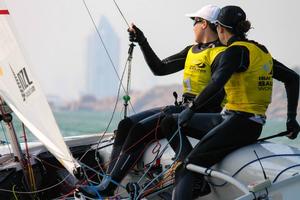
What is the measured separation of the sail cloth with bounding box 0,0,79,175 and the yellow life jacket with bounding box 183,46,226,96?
2.39ft

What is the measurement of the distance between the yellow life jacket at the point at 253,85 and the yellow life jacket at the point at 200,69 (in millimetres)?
463

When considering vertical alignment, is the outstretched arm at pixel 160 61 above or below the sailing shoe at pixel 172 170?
above

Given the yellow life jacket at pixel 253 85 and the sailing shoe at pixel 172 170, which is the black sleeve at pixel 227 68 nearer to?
the yellow life jacket at pixel 253 85

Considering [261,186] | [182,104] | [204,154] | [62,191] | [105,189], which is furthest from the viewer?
[62,191]

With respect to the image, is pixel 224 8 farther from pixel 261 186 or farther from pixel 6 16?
pixel 6 16

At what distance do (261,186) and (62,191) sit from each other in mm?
1510

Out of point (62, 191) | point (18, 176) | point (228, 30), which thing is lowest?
point (62, 191)

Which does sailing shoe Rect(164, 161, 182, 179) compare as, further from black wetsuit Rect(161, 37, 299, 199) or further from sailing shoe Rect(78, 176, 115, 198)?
sailing shoe Rect(78, 176, 115, 198)

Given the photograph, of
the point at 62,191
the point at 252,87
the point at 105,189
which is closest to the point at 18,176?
the point at 62,191

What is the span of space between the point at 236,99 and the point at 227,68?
0.21m

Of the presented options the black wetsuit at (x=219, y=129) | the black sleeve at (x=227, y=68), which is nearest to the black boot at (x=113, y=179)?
the black wetsuit at (x=219, y=129)

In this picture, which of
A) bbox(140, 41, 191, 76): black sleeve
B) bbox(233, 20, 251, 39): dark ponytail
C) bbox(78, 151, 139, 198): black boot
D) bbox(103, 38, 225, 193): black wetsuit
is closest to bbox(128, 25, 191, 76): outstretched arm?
bbox(140, 41, 191, 76): black sleeve

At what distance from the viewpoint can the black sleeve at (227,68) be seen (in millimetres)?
2125

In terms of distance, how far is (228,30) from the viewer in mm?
2291
